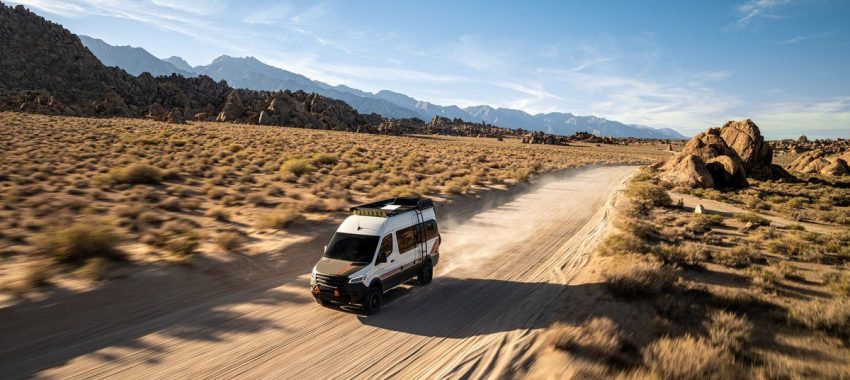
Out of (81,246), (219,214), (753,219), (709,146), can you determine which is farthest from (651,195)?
(81,246)

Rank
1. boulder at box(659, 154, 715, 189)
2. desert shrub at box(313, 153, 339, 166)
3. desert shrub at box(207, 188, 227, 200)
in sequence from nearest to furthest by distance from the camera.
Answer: desert shrub at box(207, 188, 227, 200) < boulder at box(659, 154, 715, 189) < desert shrub at box(313, 153, 339, 166)

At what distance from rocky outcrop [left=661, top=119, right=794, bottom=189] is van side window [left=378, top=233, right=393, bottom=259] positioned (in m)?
28.6

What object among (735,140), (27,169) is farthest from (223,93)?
(735,140)

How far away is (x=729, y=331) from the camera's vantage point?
8.14 metres

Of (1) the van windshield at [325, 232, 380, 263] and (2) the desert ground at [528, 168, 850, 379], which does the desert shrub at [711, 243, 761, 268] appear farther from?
(1) the van windshield at [325, 232, 380, 263]

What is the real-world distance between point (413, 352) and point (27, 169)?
23.6m

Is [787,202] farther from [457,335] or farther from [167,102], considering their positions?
[167,102]

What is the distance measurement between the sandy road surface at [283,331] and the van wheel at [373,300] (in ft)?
0.92

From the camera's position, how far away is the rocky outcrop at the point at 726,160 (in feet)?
101

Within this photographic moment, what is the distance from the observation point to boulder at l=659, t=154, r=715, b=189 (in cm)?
3019

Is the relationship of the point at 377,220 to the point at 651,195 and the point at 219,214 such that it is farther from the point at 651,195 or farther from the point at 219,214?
the point at 651,195

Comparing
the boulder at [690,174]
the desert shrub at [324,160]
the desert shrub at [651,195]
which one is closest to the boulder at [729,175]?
the boulder at [690,174]

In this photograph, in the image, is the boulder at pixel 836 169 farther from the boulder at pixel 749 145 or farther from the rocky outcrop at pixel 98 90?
the rocky outcrop at pixel 98 90

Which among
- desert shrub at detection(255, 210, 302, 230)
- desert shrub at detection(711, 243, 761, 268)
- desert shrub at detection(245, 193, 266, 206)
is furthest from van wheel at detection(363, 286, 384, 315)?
desert shrub at detection(245, 193, 266, 206)
